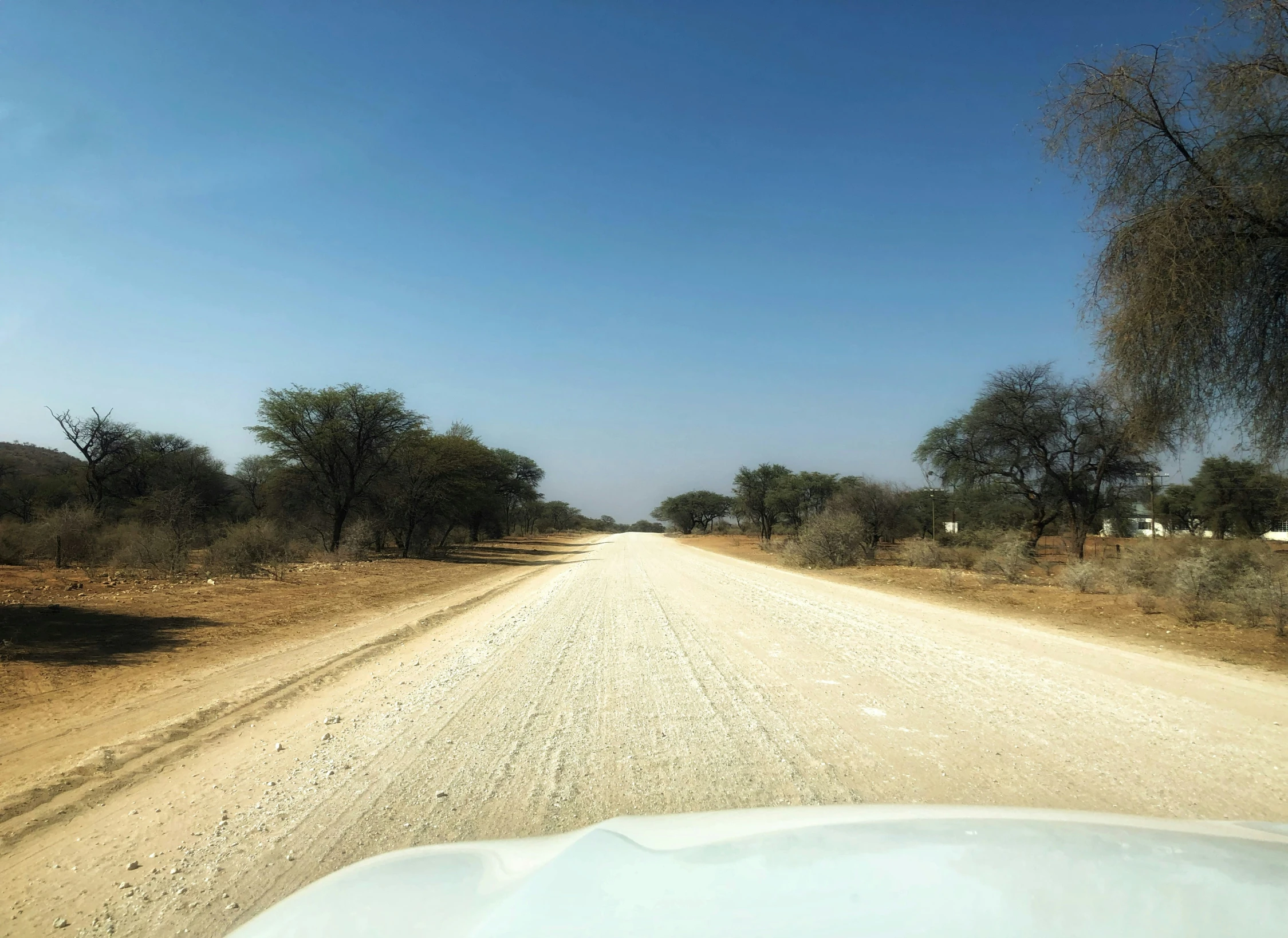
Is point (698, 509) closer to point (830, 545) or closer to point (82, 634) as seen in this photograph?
point (830, 545)

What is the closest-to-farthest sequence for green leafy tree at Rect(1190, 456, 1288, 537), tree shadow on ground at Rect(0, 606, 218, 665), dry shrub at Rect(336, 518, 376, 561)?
tree shadow on ground at Rect(0, 606, 218, 665) < dry shrub at Rect(336, 518, 376, 561) < green leafy tree at Rect(1190, 456, 1288, 537)

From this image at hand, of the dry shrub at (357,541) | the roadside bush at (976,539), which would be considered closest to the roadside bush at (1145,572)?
the roadside bush at (976,539)

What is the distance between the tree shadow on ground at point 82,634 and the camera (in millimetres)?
9367

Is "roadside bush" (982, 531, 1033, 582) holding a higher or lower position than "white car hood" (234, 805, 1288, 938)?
higher

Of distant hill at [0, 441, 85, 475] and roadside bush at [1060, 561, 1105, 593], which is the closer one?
roadside bush at [1060, 561, 1105, 593]

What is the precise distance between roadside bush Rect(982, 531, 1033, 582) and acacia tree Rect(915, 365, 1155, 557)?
8.15 m

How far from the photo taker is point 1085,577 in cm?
1638

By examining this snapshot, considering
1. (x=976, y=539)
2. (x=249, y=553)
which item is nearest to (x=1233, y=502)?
(x=976, y=539)

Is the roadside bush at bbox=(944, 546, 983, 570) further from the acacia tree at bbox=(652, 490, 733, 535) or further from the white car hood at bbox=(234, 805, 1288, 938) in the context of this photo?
the acacia tree at bbox=(652, 490, 733, 535)

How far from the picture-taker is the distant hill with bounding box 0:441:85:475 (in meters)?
43.2

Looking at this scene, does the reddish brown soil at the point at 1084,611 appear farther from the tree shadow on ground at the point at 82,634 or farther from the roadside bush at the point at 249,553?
the roadside bush at the point at 249,553

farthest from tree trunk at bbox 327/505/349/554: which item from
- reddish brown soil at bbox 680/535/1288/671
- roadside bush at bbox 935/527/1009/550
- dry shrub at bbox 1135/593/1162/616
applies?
dry shrub at bbox 1135/593/1162/616

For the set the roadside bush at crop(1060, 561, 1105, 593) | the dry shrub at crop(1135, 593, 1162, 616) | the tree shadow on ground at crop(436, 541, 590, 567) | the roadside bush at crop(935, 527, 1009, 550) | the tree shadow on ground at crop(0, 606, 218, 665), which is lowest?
the tree shadow on ground at crop(0, 606, 218, 665)

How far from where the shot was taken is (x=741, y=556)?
37844 millimetres
